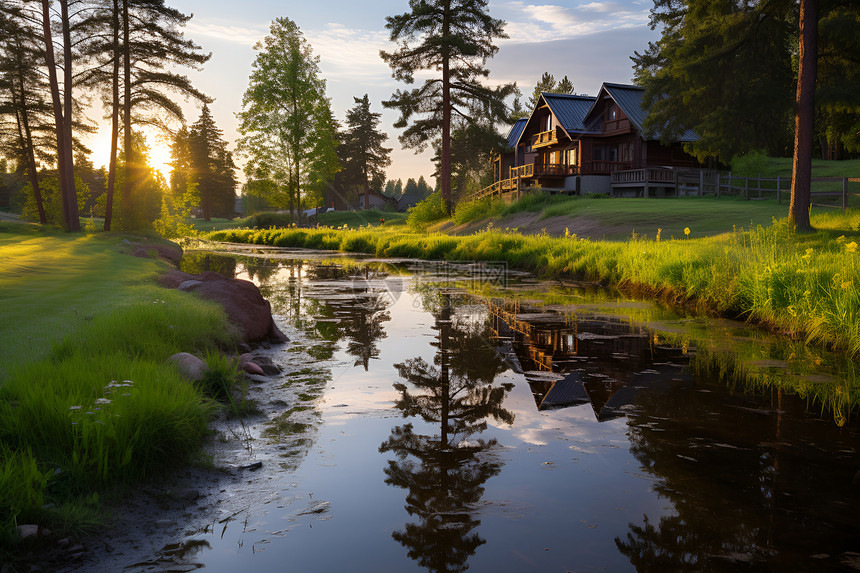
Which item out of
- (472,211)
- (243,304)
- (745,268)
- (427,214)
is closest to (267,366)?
(243,304)

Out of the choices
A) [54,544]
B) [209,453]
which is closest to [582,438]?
[209,453]

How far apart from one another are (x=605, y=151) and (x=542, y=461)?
1684 inches

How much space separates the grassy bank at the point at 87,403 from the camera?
3340 mm

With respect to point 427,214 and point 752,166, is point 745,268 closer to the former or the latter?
point 427,214

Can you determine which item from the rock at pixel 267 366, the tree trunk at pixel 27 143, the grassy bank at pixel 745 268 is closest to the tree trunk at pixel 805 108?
the grassy bank at pixel 745 268

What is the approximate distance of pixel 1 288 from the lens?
8891 millimetres

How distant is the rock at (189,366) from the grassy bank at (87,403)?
7.0 inches

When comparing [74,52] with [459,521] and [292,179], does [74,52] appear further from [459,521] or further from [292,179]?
[459,521]

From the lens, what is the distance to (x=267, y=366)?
700cm

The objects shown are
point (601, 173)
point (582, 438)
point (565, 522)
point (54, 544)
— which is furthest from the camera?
point (601, 173)

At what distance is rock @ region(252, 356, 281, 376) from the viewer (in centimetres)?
694

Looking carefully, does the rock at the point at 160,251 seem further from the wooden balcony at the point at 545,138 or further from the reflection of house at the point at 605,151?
the wooden balcony at the point at 545,138

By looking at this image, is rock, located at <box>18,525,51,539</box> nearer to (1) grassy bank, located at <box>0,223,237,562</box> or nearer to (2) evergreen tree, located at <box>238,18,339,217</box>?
(1) grassy bank, located at <box>0,223,237,562</box>

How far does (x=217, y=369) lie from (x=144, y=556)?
3012mm
